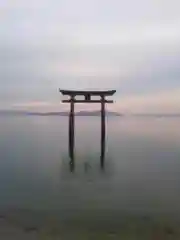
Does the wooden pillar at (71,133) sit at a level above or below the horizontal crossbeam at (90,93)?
below

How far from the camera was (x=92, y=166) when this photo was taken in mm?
970

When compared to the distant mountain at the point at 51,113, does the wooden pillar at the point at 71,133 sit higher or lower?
lower

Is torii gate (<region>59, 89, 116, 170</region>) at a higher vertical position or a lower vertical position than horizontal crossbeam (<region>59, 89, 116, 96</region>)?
lower

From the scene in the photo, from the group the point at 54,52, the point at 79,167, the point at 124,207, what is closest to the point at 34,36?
the point at 54,52

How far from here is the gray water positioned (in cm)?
96

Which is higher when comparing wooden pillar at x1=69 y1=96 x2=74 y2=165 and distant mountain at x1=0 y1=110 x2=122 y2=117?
distant mountain at x1=0 y1=110 x2=122 y2=117

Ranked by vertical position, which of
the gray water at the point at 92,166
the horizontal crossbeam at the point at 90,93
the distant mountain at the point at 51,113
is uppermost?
the horizontal crossbeam at the point at 90,93

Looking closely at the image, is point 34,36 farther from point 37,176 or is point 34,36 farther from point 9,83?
point 37,176

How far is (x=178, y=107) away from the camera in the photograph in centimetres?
98

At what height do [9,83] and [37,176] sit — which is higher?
[9,83]

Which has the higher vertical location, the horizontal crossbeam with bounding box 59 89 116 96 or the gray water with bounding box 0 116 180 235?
the horizontal crossbeam with bounding box 59 89 116 96

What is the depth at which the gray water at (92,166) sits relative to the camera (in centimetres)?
96

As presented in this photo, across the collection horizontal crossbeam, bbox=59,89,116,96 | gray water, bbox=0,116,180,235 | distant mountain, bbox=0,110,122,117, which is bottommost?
gray water, bbox=0,116,180,235

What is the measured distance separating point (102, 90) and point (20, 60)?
27 centimetres
